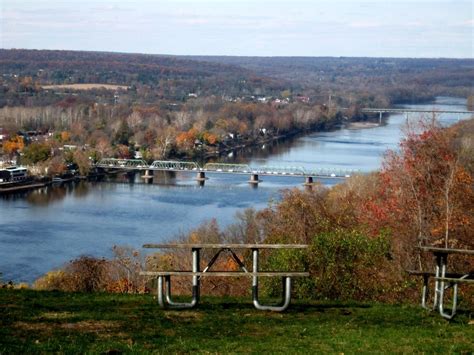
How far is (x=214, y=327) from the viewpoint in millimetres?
3266

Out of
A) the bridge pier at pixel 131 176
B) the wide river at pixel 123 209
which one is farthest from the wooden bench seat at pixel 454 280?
the bridge pier at pixel 131 176

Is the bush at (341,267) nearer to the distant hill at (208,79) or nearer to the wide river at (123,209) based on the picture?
the wide river at (123,209)

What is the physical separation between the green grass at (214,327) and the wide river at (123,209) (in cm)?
764

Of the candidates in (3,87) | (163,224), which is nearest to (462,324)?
(163,224)

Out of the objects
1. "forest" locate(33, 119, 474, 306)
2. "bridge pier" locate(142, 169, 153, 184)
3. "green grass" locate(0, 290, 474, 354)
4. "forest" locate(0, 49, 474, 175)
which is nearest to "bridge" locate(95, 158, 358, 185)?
"bridge pier" locate(142, 169, 153, 184)

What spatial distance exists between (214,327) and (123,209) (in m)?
15.6

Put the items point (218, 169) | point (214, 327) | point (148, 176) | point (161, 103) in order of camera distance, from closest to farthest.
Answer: point (214, 327)
point (148, 176)
point (218, 169)
point (161, 103)

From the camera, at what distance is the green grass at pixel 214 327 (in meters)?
2.95

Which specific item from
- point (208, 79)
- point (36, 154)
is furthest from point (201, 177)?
point (208, 79)

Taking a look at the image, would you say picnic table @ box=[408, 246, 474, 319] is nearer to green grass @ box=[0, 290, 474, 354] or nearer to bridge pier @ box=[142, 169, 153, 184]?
green grass @ box=[0, 290, 474, 354]

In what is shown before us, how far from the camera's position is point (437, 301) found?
12.6ft

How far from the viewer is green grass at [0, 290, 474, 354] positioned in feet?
9.69

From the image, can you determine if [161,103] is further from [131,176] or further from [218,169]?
[218,169]

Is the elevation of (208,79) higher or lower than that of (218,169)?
higher
